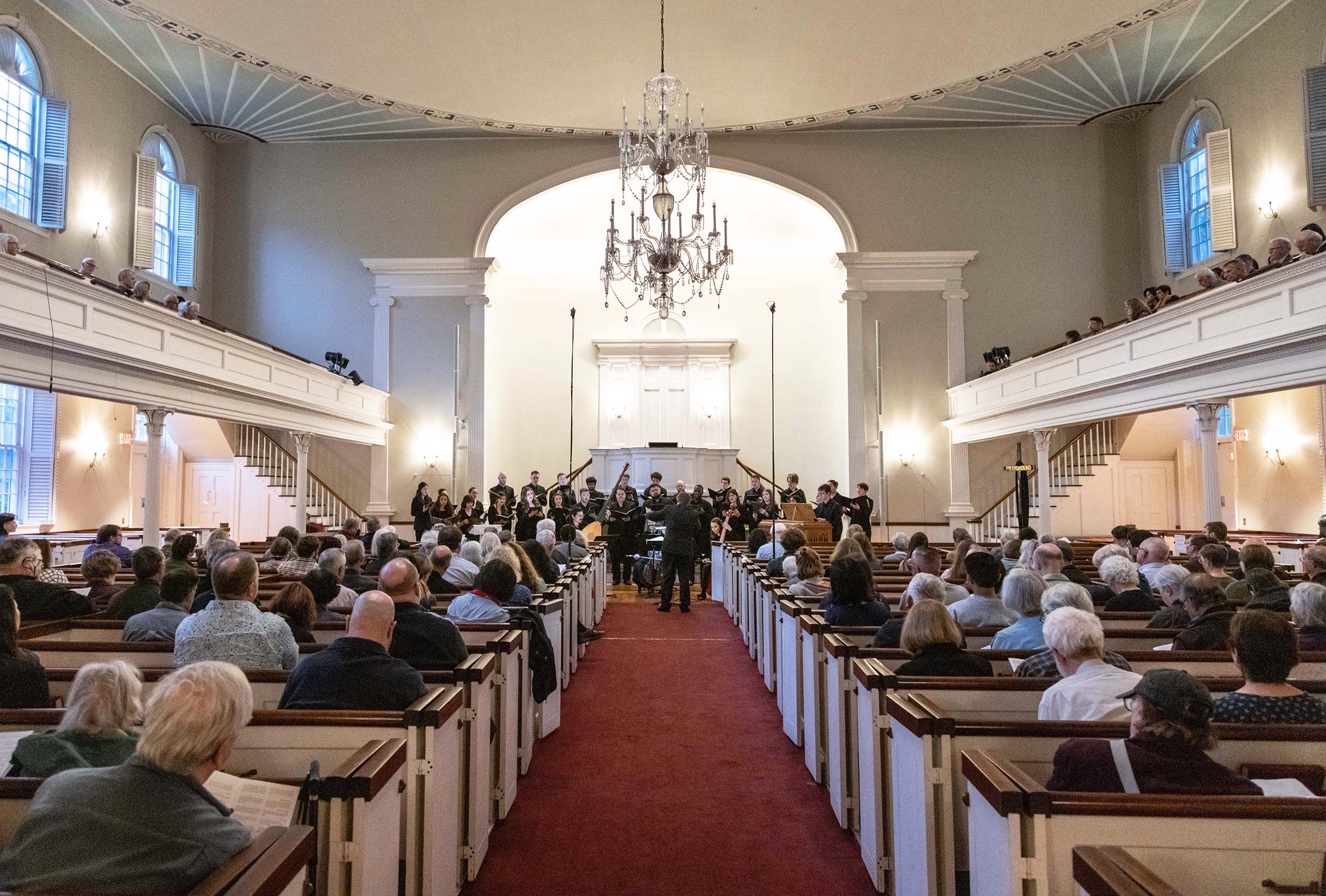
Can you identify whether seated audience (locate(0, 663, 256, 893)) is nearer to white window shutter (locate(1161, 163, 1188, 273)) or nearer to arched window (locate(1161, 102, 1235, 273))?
arched window (locate(1161, 102, 1235, 273))

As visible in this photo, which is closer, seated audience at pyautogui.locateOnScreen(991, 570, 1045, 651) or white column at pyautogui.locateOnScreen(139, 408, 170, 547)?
seated audience at pyautogui.locateOnScreen(991, 570, 1045, 651)

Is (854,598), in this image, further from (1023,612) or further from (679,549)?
(679,549)

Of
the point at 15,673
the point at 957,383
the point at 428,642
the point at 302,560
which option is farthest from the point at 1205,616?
the point at 957,383

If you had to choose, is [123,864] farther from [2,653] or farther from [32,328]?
[32,328]

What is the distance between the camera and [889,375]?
1419 centimetres

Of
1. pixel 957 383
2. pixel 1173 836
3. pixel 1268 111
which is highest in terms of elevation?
pixel 1268 111

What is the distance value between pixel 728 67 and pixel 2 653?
1178cm

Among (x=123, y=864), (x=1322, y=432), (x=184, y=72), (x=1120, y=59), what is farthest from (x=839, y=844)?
(x=184, y=72)

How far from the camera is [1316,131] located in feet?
31.7

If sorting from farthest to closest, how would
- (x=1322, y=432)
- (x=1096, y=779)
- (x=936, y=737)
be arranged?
(x=1322, y=432) → (x=936, y=737) → (x=1096, y=779)

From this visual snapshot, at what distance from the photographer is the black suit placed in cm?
939

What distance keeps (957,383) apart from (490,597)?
1151 cm

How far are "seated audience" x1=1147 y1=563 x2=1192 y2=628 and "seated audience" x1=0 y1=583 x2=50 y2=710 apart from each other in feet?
14.5

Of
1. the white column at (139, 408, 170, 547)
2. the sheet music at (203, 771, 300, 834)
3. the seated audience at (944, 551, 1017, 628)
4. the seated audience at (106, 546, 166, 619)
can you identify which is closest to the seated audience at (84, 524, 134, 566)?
the seated audience at (106, 546, 166, 619)
